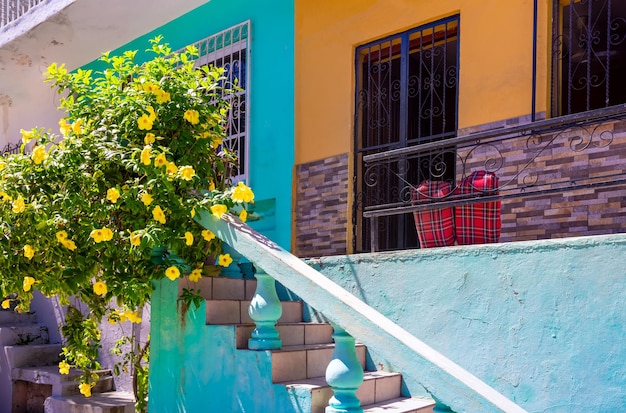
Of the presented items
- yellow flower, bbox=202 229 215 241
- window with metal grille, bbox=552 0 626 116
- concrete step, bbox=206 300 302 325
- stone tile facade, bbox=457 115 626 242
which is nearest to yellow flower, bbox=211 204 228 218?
yellow flower, bbox=202 229 215 241

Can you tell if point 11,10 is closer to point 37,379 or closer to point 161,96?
point 37,379

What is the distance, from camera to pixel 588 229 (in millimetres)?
5230

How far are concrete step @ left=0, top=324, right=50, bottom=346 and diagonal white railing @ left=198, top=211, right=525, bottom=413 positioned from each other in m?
4.29

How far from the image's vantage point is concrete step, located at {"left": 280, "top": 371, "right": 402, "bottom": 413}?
11.1 ft

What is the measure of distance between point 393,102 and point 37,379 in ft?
14.3

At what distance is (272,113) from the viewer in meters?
7.43

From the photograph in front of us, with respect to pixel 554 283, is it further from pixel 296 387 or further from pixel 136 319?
pixel 136 319

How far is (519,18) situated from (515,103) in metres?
0.70

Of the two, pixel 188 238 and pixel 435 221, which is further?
pixel 435 221

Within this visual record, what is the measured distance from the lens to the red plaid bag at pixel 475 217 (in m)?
4.79

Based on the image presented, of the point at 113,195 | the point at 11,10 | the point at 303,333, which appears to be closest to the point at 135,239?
the point at 113,195

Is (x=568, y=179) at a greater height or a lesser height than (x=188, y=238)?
greater

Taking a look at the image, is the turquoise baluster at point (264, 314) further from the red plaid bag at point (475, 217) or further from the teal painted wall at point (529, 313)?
the red plaid bag at point (475, 217)

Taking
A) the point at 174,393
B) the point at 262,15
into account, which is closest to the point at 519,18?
the point at 262,15
